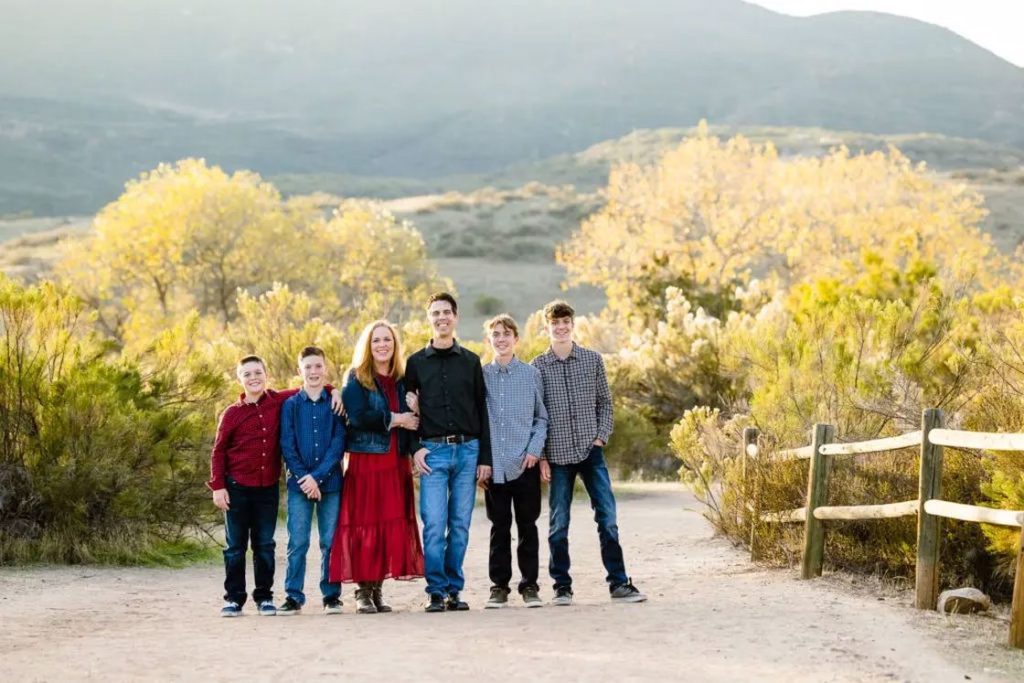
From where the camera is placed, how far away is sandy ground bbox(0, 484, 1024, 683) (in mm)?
6359

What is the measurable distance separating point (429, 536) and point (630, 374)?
46.4 ft

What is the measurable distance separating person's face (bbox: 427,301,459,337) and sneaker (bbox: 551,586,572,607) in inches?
70.0

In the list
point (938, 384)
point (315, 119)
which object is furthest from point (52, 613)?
point (315, 119)

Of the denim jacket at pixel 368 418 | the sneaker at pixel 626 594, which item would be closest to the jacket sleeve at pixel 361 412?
the denim jacket at pixel 368 418

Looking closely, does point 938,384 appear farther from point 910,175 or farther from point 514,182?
point 514,182

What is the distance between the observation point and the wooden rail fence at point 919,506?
7.20m

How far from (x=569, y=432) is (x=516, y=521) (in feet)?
2.09

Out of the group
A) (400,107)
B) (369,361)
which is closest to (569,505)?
(369,361)

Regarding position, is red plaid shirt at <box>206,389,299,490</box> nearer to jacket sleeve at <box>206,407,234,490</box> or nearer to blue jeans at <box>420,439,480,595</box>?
jacket sleeve at <box>206,407,234,490</box>

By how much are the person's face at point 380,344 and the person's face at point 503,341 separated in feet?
2.11

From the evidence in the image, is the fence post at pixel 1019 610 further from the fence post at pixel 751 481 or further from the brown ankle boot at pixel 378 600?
the fence post at pixel 751 481

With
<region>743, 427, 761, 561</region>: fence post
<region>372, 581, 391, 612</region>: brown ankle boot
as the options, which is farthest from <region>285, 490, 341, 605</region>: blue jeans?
<region>743, 427, 761, 561</region>: fence post

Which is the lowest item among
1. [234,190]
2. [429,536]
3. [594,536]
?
[594,536]

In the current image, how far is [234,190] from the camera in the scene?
4122cm
